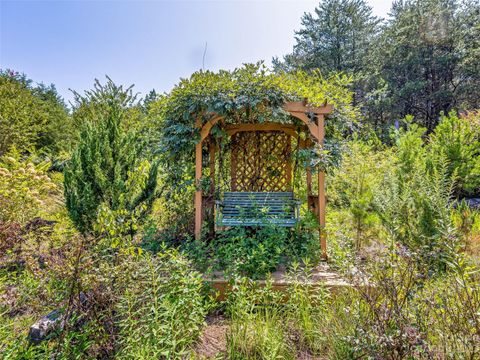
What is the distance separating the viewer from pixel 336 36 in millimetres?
15047

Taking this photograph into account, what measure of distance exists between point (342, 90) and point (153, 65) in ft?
11.1

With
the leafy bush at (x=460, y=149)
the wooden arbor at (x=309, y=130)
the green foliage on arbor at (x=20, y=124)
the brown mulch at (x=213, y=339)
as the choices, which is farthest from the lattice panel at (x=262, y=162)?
the green foliage on arbor at (x=20, y=124)

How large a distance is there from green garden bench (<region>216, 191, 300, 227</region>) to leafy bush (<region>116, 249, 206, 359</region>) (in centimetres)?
137

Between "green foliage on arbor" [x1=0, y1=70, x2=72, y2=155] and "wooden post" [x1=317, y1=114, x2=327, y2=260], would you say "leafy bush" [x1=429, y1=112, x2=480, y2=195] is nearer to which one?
"wooden post" [x1=317, y1=114, x2=327, y2=260]

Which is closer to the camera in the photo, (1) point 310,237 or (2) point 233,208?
(1) point 310,237

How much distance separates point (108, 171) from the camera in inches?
135

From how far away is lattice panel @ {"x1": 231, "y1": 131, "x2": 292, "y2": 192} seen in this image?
4367mm

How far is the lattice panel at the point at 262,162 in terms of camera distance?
14.3 ft

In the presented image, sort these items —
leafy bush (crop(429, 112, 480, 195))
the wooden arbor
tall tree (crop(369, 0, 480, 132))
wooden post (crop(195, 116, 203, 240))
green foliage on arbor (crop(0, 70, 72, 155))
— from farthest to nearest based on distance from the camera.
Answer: tall tree (crop(369, 0, 480, 132)) < green foliage on arbor (crop(0, 70, 72, 155)) < leafy bush (crop(429, 112, 480, 195)) < wooden post (crop(195, 116, 203, 240)) < the wooden arbor

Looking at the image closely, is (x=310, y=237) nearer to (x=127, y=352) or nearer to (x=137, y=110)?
(x=127, y=352)

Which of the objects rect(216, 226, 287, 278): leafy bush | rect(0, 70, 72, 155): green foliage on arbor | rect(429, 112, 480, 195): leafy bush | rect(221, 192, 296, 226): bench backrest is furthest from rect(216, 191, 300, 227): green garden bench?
rect(0, 70, 72, 155): green foliage on arbor

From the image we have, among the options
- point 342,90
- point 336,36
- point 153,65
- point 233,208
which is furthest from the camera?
point 336,36

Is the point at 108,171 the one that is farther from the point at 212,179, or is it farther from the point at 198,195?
the point at 212,179

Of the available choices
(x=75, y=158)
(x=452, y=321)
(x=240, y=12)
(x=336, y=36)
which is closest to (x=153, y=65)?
(x=240, y=12)
